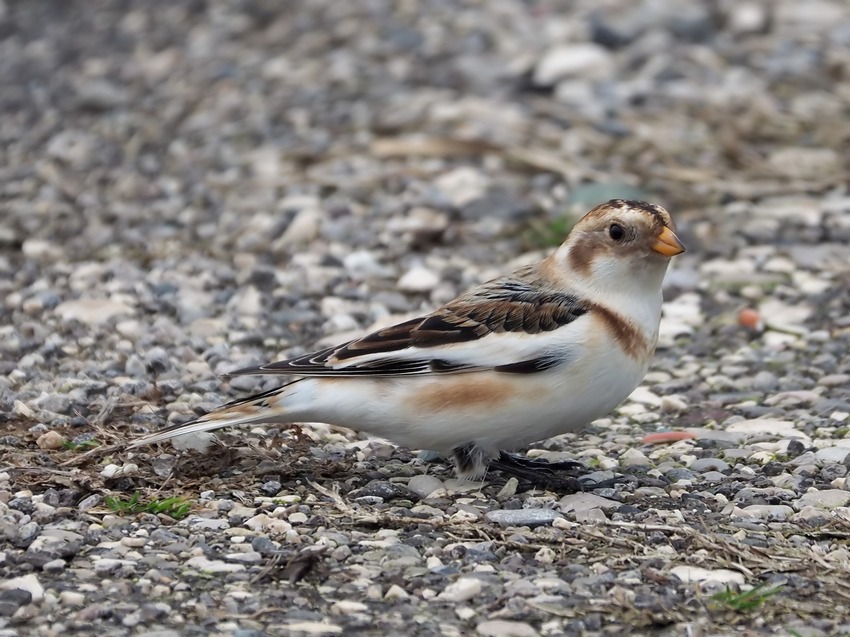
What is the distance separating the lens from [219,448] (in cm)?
458

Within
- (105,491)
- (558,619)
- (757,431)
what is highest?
(105,491)

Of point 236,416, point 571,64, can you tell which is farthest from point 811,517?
point 571,64

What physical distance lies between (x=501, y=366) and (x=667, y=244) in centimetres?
71

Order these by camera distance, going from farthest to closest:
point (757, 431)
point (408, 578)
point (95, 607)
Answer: point (757, 431), point (408, 578), point (95, 607)

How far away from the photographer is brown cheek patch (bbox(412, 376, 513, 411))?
4.30m

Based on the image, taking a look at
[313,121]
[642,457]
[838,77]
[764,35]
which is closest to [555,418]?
[642,457]

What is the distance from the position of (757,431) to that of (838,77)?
447 centimetres

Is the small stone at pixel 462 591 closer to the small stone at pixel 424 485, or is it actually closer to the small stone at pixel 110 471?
the small stone at pixel 424 485

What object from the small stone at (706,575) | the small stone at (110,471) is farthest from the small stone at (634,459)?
the small stone at (110,471)

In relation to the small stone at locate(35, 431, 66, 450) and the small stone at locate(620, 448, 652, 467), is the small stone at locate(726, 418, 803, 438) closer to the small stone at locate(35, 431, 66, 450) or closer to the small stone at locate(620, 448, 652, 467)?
the small stone at locate(620, 448, 652, 467)

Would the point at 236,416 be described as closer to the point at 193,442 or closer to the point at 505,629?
the point at 193,442

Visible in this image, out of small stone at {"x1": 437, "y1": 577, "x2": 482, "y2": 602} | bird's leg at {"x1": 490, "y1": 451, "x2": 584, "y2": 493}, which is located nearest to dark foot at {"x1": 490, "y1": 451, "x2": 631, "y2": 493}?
bird's leg at {"x1": 490, "y1": 451, "x2": 584, "y2": 493}

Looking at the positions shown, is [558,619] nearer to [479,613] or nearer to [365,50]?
[479,613]

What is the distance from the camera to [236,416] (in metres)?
4.34
